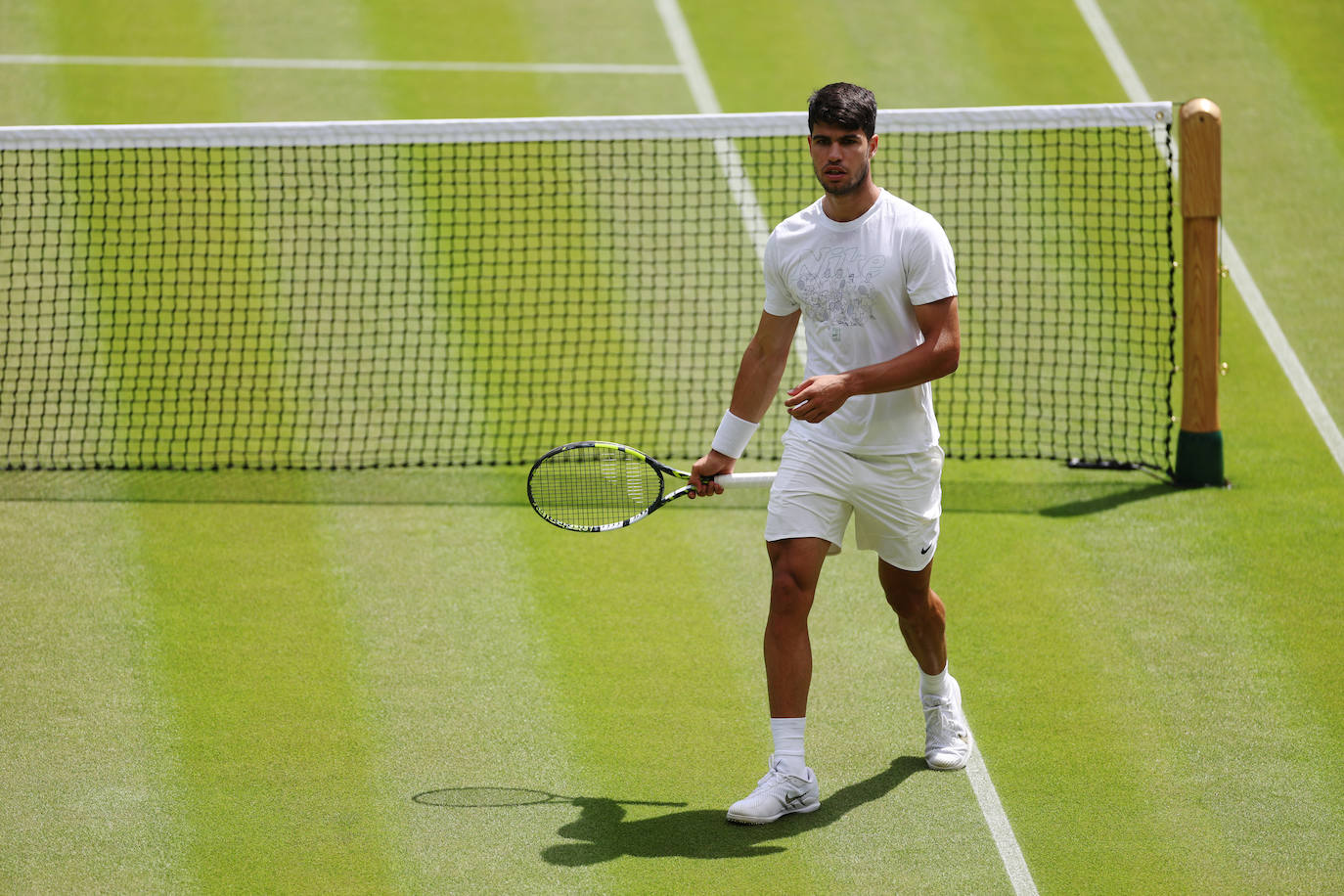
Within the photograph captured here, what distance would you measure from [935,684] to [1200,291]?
11.5 ft

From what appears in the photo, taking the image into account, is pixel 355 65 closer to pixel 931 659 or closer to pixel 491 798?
pixel 491 798

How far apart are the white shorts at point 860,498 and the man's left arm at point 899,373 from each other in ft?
1.01

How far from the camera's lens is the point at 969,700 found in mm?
6184

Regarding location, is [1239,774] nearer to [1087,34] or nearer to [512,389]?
[512,389]

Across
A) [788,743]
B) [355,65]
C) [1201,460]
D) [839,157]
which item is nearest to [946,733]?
[788,743]

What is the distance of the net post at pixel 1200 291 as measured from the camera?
802 centimetres

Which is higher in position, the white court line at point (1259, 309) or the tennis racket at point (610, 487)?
the tennis racket at point (610, 487)

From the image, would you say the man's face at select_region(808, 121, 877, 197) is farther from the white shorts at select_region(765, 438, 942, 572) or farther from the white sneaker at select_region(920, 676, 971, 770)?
the white sneaker at select_region(920, 676, 971, 770)

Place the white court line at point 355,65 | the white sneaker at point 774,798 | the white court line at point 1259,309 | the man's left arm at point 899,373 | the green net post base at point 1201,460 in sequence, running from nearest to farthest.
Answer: the man's left arm at point 899,373, the white sneaker at point 774,798, the green net post base at point 1201,460, the white court line at point 1259,309, the white court line at point 355,65

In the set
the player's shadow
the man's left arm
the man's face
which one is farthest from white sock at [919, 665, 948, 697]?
the man's face

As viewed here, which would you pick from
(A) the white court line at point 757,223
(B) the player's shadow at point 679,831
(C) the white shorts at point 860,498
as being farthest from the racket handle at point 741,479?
(A) the white court line at point 757,223

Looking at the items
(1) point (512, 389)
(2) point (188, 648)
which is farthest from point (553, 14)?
(2) point (188, 648)

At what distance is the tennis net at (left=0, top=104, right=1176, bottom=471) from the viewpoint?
875cm

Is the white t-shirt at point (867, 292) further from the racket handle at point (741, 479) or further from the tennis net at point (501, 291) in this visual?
the tennis net at point (501, 291)
